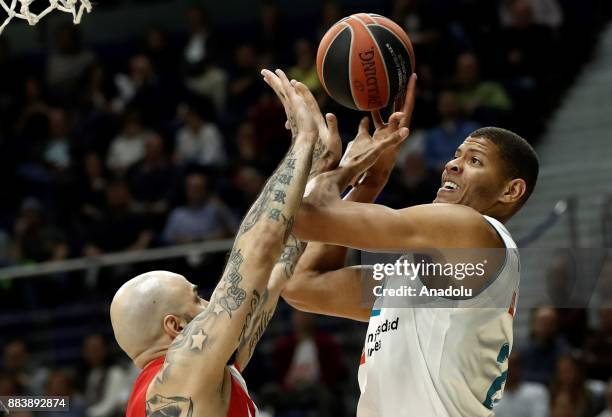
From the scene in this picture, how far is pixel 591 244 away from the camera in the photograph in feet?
28.1

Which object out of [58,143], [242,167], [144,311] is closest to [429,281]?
[144,311]

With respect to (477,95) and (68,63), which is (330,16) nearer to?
(477,95)

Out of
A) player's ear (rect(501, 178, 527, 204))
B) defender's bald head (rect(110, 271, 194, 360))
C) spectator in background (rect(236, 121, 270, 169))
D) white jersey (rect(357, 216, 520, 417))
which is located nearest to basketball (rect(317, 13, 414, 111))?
player's ear (rect(501, 178, 527, 204))

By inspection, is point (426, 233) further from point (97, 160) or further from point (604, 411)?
point (97, 160)

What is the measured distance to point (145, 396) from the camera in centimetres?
377

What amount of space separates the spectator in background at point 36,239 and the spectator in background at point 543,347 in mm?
4578

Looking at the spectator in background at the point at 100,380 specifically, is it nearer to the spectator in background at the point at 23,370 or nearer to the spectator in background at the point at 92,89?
the spectator in background at the point at 23,370

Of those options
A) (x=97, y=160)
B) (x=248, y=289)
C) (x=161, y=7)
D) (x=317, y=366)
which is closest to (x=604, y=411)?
(x=317, y=366)

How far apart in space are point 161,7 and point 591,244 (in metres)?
7.69

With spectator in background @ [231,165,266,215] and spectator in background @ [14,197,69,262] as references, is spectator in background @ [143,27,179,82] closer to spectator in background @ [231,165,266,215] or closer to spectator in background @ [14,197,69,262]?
spectator in background @ [14,197,69,262]

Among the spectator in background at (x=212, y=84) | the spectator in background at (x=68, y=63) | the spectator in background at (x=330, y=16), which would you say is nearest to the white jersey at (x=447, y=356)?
the spectator in background at (x=330, y=16)

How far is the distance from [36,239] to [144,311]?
289 inches

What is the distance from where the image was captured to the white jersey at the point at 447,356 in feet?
13.0

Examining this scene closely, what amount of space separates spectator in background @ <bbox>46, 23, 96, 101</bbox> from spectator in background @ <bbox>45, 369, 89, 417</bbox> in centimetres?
491
